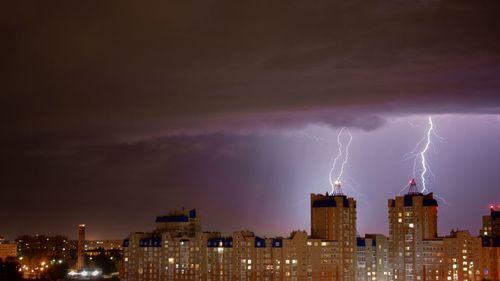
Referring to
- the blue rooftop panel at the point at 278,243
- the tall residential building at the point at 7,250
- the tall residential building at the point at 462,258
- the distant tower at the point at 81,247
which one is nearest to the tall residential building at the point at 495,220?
the tall residential building at the point at 462,258

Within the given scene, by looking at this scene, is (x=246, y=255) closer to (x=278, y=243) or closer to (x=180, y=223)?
(x=278, y=243)

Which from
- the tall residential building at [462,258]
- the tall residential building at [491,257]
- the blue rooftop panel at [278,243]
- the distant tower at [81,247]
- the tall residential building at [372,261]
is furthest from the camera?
the distant tower at [81,247]

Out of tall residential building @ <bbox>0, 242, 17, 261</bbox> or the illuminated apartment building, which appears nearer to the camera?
the illuminated apartment building

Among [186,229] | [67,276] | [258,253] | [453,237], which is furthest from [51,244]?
[453,237]

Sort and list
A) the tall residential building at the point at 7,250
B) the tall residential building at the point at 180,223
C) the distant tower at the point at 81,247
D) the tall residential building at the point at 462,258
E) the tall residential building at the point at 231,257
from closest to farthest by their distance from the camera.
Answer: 1. the tall residential building at the point at 462,258
2. the tall residential building at the point at 231,257
3. the tall residential building at the point at 180,223
4. the distant tower at the point at 81,247
5. the tall residential building at the point at 7,250

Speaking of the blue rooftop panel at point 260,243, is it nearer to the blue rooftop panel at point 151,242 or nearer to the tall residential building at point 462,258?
the blue rooftop panel at point 151,242

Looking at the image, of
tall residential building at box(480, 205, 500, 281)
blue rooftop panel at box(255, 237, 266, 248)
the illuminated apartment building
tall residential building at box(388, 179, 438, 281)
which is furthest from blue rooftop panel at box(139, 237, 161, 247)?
tall residential building at box(480, 205, 500, 281)

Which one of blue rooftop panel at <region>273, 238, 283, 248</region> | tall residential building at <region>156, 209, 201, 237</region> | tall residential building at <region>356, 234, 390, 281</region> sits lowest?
tall residential building at <region>356, 234, 390, 281</region>

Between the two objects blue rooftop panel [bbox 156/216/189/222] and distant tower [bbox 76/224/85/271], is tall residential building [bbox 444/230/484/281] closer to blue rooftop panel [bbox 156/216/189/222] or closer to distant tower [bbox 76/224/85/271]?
blue rooftop panel [bbox 156/216/189/222]
